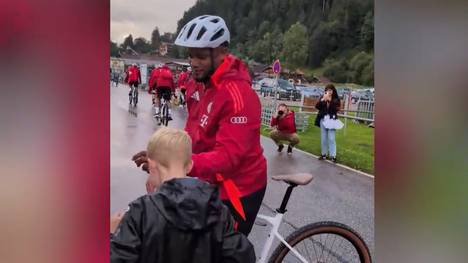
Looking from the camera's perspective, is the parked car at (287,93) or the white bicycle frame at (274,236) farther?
the parked car at (287,93)

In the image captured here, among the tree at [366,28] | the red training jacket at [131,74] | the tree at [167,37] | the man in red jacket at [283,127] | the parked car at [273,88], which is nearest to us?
the tree at [366,28]

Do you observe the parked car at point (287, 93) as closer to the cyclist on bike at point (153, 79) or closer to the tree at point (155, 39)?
the cyclist on bike at point (153, 79)

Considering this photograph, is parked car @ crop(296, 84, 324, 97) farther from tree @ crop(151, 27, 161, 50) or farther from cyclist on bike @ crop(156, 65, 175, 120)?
tree @ crop(151, 27, 161, 50)

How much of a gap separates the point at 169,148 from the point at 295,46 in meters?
0.52

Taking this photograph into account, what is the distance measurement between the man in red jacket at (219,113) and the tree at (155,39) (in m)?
0.05

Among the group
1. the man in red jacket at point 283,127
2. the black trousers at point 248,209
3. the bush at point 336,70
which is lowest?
the black trousers at point 248,209

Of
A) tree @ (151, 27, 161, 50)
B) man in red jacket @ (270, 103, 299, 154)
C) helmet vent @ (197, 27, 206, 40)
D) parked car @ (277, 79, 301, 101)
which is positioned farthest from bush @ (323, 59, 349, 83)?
man in red jacket @ (270, 103, 299, 154)

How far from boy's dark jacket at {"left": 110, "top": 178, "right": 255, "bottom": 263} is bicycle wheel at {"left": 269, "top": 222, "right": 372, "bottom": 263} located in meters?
0.63

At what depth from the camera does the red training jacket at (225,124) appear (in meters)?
1.10

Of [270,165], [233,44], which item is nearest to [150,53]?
[233,44]

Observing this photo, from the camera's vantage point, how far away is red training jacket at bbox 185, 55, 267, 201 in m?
1.10

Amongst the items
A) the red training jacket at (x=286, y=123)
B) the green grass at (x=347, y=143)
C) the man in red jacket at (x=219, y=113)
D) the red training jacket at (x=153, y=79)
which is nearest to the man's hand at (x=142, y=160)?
the man in red jacket at (x=219, y=113)
